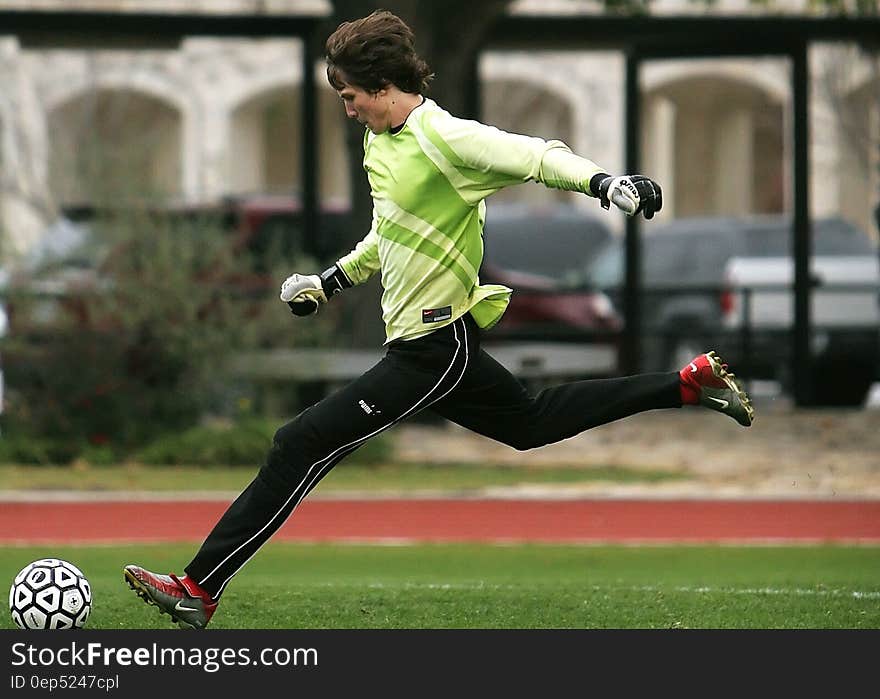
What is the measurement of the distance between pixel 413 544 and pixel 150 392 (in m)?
4.15

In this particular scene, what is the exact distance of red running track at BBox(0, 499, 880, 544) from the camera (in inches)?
443

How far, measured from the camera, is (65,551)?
10.4 metres

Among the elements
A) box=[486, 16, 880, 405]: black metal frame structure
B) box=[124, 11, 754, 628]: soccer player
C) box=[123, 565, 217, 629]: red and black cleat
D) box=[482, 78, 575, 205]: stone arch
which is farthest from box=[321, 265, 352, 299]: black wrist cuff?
box=[482, 78, 575, 205]: stone arch

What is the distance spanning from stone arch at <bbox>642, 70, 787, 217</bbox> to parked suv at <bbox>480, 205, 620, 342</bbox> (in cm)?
110

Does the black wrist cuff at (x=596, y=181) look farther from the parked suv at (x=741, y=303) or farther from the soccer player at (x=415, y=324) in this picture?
the parked suv at (x=741, y=303)

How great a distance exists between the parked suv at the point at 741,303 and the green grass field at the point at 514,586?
22.7 ft

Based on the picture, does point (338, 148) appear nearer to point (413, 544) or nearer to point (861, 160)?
point (861, 160)

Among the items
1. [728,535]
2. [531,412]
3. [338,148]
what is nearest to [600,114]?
[338,148]

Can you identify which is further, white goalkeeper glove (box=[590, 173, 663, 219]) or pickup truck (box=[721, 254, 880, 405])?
pickup truck (box=[721, 254, 880, 405])

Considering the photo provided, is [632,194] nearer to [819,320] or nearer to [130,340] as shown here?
[130,340]

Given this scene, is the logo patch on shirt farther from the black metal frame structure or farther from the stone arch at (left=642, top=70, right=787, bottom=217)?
the stone arch at (left=642, top=70, right=787, bottom=217)

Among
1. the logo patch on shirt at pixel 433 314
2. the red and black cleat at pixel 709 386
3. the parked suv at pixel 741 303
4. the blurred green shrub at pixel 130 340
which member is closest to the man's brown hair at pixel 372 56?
the logo patch on shirt at pixel 433 314
